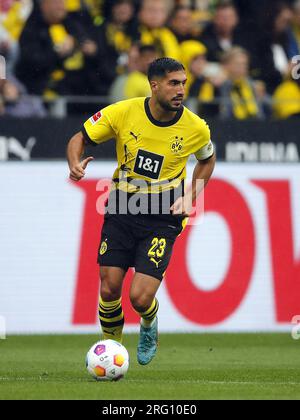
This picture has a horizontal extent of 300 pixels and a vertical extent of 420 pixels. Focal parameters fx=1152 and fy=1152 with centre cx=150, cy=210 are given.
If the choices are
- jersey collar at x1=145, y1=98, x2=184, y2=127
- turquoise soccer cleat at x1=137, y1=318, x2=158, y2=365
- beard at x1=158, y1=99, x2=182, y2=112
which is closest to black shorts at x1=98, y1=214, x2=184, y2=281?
turquoise soccer cleat at x1=137, y1=318, x2=158, y2=365

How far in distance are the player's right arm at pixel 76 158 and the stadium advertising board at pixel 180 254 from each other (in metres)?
4.99

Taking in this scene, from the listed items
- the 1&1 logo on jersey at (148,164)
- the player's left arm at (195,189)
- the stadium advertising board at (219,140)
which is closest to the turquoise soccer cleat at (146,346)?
the player's left arm at (195,189)

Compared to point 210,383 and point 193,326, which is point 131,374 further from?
point 193,326

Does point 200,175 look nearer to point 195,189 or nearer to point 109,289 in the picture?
point 195,189

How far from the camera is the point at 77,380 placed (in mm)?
9523

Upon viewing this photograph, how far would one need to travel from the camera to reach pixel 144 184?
33.7ft

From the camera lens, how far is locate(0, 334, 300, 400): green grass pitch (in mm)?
8602

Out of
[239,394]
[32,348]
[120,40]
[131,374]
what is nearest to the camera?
[239,394]

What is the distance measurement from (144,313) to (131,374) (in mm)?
576

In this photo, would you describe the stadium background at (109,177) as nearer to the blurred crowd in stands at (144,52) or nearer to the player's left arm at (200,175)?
the blurred crowd in stands at (144,52)

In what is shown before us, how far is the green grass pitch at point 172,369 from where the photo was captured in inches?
339

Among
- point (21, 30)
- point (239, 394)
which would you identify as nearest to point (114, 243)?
point (239, 394)

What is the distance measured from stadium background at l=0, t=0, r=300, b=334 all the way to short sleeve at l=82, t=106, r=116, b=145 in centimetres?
492

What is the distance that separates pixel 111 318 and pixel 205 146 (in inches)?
70.1
